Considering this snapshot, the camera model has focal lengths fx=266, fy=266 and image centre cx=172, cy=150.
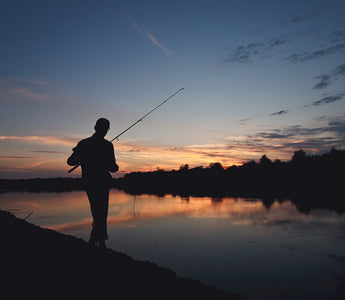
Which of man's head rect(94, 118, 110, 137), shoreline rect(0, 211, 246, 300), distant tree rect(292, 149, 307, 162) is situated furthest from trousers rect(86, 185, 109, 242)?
distant tree rect(292, 149, 307, 162)

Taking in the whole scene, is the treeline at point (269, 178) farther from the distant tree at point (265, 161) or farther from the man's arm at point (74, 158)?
the man's arm at point (74, 158)

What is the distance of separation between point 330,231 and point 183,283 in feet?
41.8

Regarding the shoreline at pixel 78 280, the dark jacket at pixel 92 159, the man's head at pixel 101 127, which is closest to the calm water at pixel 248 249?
the shoreline at pixel 78 280

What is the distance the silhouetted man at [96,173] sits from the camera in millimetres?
4590

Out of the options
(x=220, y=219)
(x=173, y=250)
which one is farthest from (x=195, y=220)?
(x=173, y=250)

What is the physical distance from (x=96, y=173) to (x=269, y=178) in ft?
244

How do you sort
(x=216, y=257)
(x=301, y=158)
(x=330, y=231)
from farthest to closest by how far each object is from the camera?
(x=301, y=158), (x=330, y=231), (x=216, y=257)

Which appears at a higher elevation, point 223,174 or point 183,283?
point 223,174

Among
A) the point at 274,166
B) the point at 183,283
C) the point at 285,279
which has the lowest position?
the point at 285,279

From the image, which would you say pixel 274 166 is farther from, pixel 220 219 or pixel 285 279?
pixel 285 279

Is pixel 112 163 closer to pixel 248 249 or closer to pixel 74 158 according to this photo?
pixel 74 158

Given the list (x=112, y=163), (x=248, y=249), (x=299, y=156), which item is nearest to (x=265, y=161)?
(x=299, y=156)

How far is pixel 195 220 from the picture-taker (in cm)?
2005

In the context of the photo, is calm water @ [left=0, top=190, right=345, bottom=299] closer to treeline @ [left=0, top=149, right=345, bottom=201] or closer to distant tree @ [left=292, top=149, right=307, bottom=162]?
treeline @ [left=0, top=149, right=345, bottom=201]
